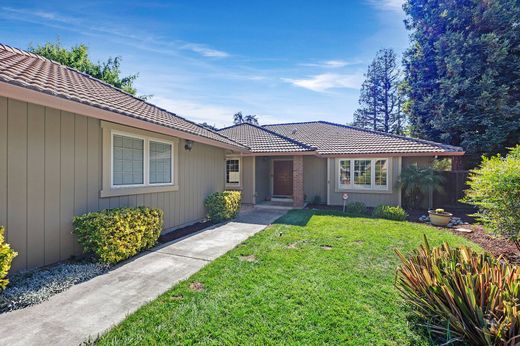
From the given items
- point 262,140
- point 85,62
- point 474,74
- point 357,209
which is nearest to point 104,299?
point 357,209

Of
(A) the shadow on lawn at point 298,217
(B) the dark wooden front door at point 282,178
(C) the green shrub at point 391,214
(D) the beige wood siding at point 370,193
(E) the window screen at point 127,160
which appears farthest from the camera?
(B) the dark wooden front door at point 282,178

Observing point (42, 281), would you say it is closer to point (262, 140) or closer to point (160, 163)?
point (160, 163)

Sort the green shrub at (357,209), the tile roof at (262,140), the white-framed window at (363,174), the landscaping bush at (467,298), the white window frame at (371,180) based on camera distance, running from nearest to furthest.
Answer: the landscaping bush at (467,298), the green shrub at (357,209), the tile roof at (262,140), the white window frame at (371,180), the white-framed window at (363,174)

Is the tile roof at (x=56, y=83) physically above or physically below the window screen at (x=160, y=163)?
above

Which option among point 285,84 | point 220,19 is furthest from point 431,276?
point 285,84

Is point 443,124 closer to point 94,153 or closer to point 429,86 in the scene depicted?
point 429,86

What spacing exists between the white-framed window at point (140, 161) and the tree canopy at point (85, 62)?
20.1 metres

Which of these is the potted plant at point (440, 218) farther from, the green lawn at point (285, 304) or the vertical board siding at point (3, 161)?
the vertical board siding at point (3, 161)

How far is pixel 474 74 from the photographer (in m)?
14.6

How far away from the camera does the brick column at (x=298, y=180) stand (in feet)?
39.5

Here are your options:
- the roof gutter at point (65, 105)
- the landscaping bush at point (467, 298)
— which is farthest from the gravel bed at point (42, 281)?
the landscaping bush at point (467, 298)

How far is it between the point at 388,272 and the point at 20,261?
20.2 ft

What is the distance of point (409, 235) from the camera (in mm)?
7180

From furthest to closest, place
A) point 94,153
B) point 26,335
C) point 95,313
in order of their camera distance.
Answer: point 94,153 → point 95,313 → point 26,335
